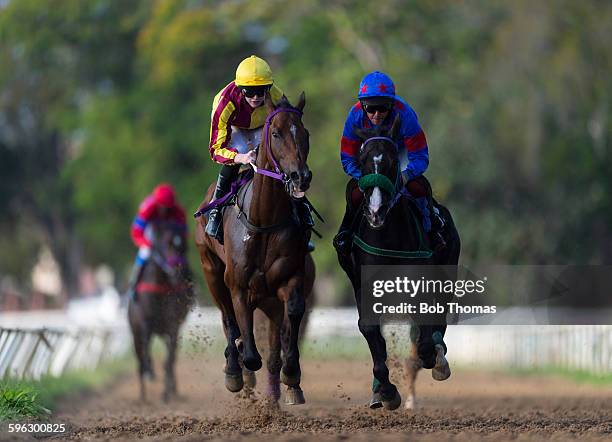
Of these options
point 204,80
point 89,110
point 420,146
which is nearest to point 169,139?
point 204,80

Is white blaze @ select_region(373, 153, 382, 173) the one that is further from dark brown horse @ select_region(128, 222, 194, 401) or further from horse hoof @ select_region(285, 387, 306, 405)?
dark brown horse @ select_region(128, 222, 194, 401)

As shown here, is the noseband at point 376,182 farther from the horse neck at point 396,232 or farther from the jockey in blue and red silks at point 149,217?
the jockey in blue and red silks at point 149,217

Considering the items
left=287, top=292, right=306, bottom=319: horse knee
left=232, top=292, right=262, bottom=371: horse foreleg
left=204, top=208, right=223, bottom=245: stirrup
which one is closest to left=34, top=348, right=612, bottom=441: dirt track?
left=232, top=292, right=262, bottom=371: horse foreleg

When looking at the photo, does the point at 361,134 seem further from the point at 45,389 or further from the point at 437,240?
the point at 45,389

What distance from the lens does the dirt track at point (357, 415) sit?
10211mm

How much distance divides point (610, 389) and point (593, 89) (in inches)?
629

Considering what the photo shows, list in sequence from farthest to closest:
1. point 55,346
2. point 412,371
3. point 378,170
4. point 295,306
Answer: point 55,346 → point 412,371 → point 295,306 → point 378,170

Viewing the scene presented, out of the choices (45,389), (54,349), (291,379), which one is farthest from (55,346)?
(291,379)

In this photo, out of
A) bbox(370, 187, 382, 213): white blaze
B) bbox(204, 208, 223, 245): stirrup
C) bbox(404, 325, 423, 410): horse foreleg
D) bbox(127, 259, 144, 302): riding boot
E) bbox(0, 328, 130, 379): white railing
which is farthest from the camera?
bbox(127, 259, 144, 302): riding boot

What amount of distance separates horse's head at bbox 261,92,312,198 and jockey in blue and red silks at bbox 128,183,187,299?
21.9ft

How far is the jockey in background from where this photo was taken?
1094 cm

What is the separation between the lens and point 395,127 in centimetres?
1053

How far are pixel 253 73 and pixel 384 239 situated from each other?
1.67m

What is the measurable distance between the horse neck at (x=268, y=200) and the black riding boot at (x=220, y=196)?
733 millimetres
